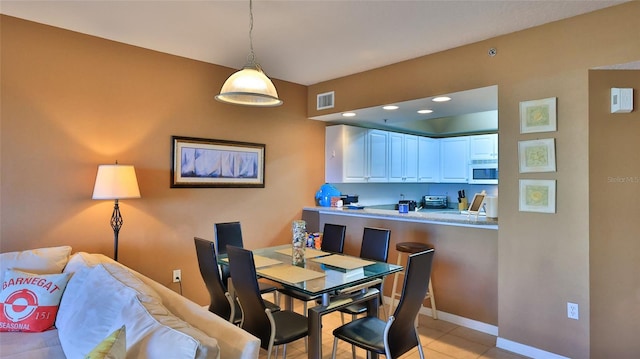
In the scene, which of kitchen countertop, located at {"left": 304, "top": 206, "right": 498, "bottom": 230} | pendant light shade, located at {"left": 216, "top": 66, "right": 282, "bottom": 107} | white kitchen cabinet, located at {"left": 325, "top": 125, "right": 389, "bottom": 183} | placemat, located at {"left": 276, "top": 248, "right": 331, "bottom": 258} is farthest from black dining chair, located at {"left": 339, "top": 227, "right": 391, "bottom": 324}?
white kitchen cabinet, located at {"left": 325, "top": 125, "right": 389, "bottom": 183}

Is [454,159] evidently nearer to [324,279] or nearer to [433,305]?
[433,305]

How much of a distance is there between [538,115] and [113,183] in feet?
11.3

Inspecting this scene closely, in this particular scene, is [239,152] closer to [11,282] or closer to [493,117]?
[11,282]

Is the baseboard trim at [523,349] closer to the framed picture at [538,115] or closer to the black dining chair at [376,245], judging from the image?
the black dining chair at [376,245]

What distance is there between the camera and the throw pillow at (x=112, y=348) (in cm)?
119

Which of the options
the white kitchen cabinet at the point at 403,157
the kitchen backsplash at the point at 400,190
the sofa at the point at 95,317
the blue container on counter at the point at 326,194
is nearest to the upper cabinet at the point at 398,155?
the white kitchen cabinet at the point at 403,157

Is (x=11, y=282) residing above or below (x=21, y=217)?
below

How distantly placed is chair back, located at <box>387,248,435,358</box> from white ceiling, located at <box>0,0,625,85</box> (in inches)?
70.1

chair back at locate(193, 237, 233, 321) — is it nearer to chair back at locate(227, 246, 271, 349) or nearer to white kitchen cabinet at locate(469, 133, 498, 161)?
chair back at locate(227, 246, 271, 349)

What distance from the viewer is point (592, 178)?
2.62 metres

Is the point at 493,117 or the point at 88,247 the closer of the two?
the point at 88,247

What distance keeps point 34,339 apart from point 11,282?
43 cm

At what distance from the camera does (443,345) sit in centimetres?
308

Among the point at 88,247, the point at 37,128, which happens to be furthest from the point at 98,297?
the point at 37,128
